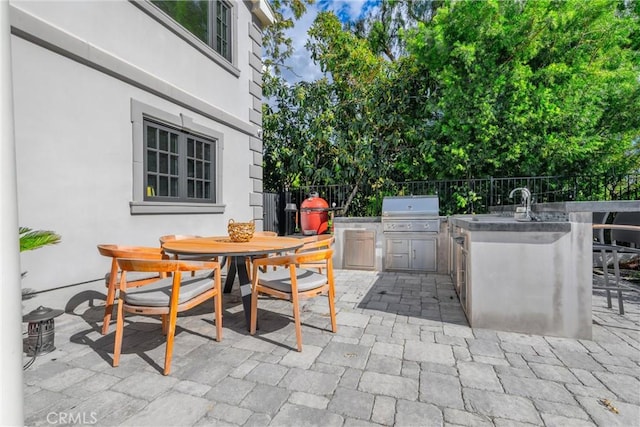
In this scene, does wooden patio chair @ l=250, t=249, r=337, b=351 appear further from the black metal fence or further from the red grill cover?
the black metal fence

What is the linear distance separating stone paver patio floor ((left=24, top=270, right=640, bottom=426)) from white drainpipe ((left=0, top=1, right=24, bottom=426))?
2.58 feet

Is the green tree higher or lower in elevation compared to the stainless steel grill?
higher

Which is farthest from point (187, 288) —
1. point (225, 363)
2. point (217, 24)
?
point (217, 24)

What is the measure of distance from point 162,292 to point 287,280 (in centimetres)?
100

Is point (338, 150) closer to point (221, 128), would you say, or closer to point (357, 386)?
point (221, 128)

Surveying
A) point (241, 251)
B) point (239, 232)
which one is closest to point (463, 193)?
point (239, 232)

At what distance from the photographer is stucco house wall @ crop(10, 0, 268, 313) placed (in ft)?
9.46

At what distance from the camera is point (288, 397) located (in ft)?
5.80

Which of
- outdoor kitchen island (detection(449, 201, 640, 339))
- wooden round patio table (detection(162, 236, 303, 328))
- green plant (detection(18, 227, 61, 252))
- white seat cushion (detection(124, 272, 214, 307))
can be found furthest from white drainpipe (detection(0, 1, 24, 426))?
outdoor kitchen island (detection(449, 201, 640, 339))

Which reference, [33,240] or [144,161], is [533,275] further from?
[144,161]

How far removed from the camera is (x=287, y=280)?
8.77 feet

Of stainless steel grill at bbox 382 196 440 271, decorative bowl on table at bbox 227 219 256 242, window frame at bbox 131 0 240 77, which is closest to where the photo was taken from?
decorative bowl on table at bbox 227 219 256 242

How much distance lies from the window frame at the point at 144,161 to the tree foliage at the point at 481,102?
3299mm

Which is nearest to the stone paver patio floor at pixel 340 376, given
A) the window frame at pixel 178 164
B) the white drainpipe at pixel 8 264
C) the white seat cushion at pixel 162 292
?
the white seat cushion at pixel 162 292
